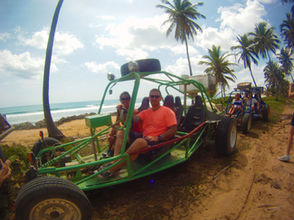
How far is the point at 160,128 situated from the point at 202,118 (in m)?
1.47

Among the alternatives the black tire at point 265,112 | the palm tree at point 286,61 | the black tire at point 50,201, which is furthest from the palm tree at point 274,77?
the black tire at point 50,201

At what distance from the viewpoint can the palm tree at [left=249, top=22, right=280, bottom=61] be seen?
23869 mm

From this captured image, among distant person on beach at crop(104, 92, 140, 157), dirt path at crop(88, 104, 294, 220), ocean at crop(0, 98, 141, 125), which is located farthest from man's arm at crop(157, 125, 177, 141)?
ocean at crop(0, 98, 141, 125)

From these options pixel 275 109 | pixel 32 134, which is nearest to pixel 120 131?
pixel 32 134

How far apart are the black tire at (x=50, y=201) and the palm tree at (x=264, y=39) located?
97.8ft

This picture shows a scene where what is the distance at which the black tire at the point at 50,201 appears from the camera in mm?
1520

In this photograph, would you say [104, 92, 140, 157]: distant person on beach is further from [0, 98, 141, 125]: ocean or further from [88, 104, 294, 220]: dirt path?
[0, 98, 141, 125]: ocean

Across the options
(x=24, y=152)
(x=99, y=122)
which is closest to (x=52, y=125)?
(x=24, y=152)

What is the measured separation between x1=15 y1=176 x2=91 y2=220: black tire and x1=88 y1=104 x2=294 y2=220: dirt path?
0.53 metres

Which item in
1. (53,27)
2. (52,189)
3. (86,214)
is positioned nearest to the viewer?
(52,189)

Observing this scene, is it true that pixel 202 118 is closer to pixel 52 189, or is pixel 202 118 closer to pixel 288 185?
pixel 288 185

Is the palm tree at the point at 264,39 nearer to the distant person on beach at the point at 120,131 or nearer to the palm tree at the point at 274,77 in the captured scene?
the palm tree at the point at 274,77

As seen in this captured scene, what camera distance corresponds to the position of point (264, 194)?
2.35 meters

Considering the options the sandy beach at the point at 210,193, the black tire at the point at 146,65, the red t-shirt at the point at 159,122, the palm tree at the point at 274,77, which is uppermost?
the palm tree at the point at 274,77
